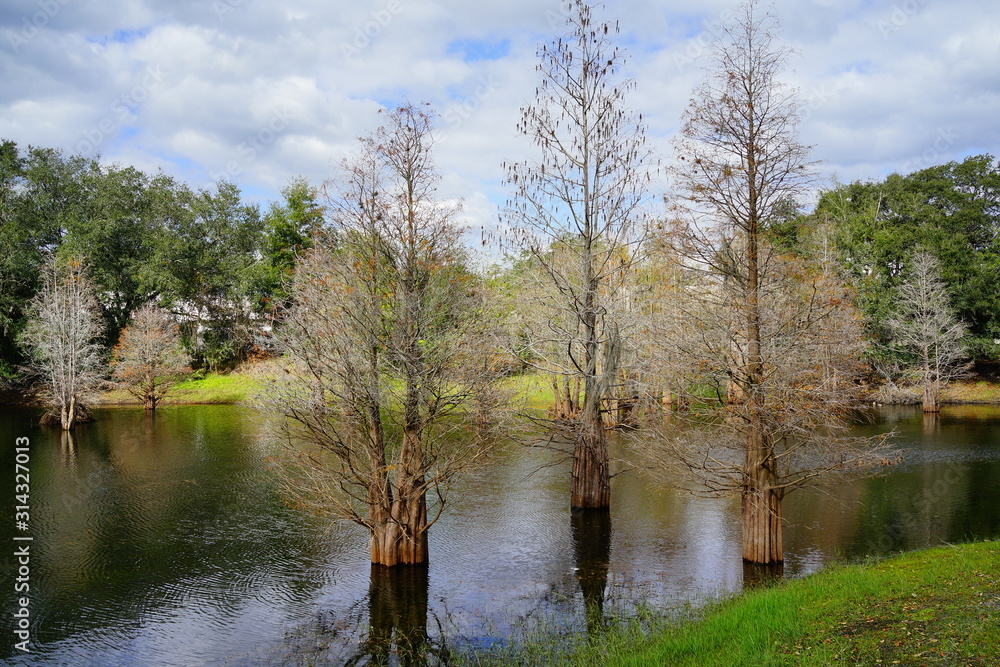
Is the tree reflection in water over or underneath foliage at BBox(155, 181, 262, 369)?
underneath

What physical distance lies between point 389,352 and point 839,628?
8227 millimetres

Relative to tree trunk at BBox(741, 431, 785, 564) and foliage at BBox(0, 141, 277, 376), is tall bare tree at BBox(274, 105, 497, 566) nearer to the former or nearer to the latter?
tree trunk at BBox(741, 431, 785, 564)

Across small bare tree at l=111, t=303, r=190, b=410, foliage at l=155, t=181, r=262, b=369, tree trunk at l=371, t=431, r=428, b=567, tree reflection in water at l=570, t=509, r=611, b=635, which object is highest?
foliage at l=155, t=181, r=262, b=369

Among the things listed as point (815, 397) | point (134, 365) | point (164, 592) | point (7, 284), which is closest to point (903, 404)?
point (815, 397)

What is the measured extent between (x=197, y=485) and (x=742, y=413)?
53.5 ft

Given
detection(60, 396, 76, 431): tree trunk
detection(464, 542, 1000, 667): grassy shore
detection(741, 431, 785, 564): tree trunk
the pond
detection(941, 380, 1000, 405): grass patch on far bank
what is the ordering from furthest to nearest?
1. detection(941, 380, 1000, 405): grass patch on far bank
2. detection(60, 396, 76, 431): tree trunk
3. detection(741, 431, 785, 564): tree trunk
4. the pond
5. detection(464, 542, 1000, 667): grassy shore

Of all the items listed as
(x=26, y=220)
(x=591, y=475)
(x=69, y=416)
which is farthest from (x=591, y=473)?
→ (x=26, y=220)

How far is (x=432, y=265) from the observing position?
42.3ft

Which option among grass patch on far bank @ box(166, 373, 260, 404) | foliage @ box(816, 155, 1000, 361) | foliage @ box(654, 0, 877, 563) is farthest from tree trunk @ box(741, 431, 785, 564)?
grass patch on far bank @ box(166, 373, 260, 404)

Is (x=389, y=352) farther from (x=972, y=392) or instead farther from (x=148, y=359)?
(x=972, y=392)

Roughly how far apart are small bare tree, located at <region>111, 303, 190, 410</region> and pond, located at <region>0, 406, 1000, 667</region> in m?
15.5

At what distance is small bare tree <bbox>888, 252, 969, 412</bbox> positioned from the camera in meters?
37.0

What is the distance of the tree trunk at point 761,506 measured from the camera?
1234 cm

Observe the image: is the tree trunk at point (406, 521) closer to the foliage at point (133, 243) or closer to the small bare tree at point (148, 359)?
the small bare tree at point (148, 359)
